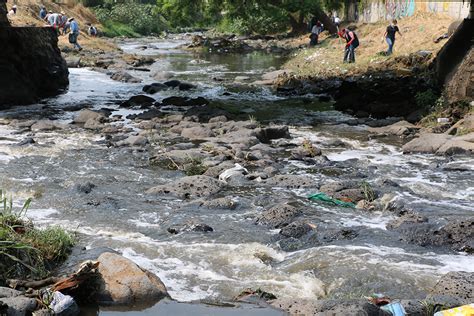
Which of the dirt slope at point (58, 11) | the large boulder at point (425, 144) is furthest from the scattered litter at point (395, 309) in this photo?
the dirt slope at point (58, 11)

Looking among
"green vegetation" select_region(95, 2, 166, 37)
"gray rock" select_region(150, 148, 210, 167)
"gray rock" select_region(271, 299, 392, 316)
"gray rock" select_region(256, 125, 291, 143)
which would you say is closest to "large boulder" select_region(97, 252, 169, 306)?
"gray rock" select_region(271, 299, 392, 316)

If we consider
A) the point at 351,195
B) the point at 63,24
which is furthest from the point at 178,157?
the point at 63,24

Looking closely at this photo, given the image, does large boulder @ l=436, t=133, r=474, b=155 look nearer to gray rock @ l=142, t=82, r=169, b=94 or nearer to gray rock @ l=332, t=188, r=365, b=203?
gray rock @ l=332, t=188, r=365, b=203

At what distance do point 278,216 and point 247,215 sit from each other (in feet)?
1.87

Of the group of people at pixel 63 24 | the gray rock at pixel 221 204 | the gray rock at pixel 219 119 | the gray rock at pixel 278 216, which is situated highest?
the group of people at pixel 63 24

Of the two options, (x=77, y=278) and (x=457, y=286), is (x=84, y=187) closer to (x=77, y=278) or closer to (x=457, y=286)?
(x=77, y=278)

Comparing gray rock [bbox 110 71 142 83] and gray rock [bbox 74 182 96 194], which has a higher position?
gray rock [bbox 74 182 96 194]

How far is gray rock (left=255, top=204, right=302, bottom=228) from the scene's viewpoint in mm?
8648

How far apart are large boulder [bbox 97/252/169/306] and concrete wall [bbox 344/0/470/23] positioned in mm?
20772

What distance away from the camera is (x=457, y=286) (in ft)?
20.7

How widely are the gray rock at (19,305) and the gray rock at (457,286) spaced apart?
3870mm

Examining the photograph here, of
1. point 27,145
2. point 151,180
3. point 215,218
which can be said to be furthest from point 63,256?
point 27,145

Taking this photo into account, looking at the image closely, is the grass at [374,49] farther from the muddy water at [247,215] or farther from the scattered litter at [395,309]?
the scattered litter at [395,309]

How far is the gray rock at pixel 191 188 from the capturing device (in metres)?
10.1
